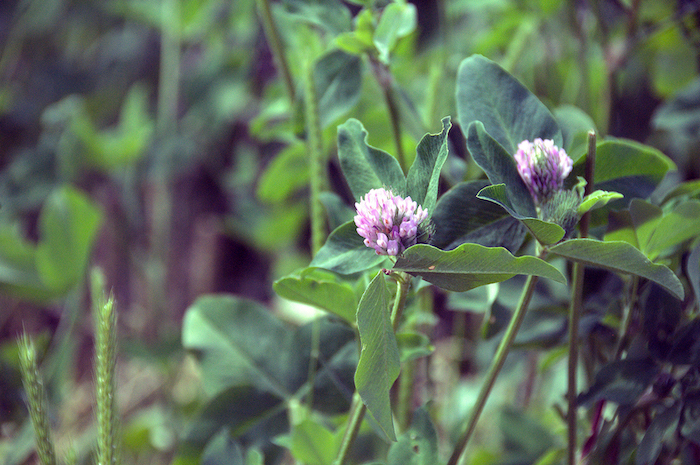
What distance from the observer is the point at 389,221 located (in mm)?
267

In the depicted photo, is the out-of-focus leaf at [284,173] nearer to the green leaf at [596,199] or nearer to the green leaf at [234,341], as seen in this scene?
the green leaf at [234,341]

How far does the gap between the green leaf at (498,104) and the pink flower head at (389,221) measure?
107 mm

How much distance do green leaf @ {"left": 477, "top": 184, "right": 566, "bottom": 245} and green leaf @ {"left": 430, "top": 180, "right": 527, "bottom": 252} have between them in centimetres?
3

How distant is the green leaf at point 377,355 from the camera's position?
27 centimetres

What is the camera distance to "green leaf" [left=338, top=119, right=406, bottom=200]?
0.31 meters

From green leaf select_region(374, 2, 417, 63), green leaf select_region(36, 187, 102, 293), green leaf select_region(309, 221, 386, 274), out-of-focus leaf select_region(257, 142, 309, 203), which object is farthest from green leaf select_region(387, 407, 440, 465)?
green leaf select_region(36, 187, 102, 293)

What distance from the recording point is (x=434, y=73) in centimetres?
50

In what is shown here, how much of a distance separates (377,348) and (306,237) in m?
1.01

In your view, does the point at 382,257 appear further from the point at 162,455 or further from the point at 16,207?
the point at 16,207

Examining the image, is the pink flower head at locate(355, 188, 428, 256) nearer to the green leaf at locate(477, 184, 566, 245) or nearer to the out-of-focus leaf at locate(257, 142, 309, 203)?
the green leaf at locate(477, 184, 566, 245)

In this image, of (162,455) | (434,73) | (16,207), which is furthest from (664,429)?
(16,207)

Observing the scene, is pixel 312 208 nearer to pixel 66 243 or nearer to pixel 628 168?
pixel 628 168

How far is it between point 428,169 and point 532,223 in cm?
6

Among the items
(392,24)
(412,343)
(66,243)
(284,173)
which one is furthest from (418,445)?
(66,243)
